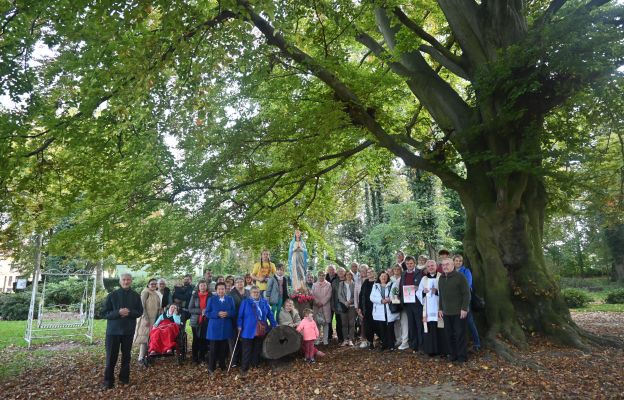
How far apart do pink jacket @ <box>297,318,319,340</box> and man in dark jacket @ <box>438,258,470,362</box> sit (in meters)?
2.33

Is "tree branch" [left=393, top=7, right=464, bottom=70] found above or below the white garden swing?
above

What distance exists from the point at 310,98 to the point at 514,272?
5.16 m

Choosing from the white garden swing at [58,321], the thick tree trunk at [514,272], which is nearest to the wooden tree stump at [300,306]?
the thick tree trunk at [514,272]

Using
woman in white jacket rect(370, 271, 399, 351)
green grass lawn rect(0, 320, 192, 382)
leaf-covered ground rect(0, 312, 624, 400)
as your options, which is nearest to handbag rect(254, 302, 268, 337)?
leaf-covered ground rect(0, 312, 624, 400)

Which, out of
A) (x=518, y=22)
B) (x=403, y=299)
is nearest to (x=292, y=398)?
(x=403, y=299)

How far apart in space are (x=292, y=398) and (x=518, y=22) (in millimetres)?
8171

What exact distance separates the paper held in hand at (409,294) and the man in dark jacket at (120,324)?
480 cm

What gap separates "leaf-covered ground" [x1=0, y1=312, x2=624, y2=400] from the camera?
18.2 feet

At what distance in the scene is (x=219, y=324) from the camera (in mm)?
7801

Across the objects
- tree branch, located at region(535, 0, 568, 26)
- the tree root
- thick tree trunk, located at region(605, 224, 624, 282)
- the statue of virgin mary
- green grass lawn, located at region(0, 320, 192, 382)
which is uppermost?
tree branch, located at region(535, 0, 568, 26)

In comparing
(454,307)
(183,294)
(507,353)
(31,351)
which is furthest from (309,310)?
(31,351)

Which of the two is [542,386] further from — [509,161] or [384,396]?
[509,161]

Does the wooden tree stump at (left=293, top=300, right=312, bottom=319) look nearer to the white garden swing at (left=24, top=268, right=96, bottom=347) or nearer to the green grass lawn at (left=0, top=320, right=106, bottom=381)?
the green grass lawn at (left=0, top=320, right=106, bottom=381)

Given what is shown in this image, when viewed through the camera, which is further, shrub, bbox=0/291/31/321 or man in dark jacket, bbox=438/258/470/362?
shrub, bbox=0/291/31/321
